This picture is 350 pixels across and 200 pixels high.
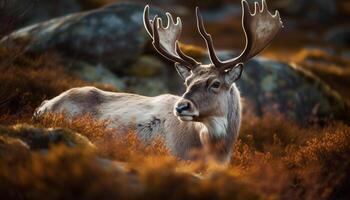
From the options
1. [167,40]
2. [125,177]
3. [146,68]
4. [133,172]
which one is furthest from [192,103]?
[146,68]

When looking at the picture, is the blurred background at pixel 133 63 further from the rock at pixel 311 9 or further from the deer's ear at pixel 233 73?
the rock at pixel 311 9

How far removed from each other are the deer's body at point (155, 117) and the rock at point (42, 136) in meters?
1.61

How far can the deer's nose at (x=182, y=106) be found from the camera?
22.1 ft

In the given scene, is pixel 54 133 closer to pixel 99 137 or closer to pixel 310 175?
pixel 99 137

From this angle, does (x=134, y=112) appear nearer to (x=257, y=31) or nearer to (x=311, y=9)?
(x=257, y=31)

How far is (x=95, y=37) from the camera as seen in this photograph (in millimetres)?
12516

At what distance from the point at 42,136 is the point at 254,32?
3477 millimetres

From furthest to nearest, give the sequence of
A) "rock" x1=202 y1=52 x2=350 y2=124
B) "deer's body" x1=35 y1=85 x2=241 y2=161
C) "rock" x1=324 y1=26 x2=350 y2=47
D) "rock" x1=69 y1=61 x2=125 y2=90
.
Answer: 1. "rock" x1=324 y1=26 x2=350 y2=47
2. "rock" x1=202 y1=52 x2=350 y2=124
3. "rock" x1=69 y1=61 x2=125 y2=90
4. "deer's body" x1=35 y1=85 x2=241 y2=161

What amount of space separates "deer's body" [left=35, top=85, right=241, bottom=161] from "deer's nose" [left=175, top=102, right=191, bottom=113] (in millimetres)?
544

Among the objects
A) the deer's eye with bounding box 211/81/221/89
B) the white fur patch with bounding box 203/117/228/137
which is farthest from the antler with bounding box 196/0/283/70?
the white fur patch with bounding box 203/117/228/137

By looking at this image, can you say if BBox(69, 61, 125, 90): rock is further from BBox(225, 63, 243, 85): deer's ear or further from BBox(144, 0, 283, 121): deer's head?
BBox(225, 63, 243, 85): deer's ear

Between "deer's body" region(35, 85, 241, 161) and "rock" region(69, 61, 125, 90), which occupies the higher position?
"deer's body" region(35, 85, 241, 161)

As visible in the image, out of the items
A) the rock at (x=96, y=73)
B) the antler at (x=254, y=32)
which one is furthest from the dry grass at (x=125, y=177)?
the rock at (x=96, y=73)

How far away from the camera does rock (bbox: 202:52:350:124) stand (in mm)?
12898
